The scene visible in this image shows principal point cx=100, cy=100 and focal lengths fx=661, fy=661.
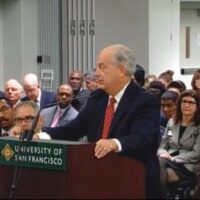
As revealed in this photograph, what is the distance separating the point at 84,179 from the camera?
9.01 ft

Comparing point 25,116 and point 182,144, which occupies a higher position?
point 25,116

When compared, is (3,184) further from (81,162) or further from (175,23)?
(175,23)

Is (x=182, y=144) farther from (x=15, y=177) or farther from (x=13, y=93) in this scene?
(x=15, y=177)

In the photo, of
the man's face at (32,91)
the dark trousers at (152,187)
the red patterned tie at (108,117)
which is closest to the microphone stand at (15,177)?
the red patterned tie at (108,117)

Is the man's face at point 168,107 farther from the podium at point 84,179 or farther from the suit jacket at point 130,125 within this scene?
the podium at point 84,179

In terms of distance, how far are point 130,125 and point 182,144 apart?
312 centimetres

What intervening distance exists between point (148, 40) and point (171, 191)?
5985 mm

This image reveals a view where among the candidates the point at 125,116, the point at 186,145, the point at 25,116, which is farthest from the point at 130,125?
the point at 186,145

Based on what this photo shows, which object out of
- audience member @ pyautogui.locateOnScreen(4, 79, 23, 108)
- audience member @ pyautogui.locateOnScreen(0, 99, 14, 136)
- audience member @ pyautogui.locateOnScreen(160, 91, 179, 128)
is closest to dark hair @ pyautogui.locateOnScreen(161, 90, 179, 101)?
audience member @ pyautogui.locateOnScreen(160, 91, 179, 128)

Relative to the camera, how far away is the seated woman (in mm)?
6188

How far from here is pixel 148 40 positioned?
467 inches

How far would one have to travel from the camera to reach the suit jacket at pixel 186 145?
20.4ft

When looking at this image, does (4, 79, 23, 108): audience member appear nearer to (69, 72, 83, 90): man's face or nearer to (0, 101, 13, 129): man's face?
(69, 72, 83, 90): man's face

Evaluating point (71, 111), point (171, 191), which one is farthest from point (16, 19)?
point (171, 191)
